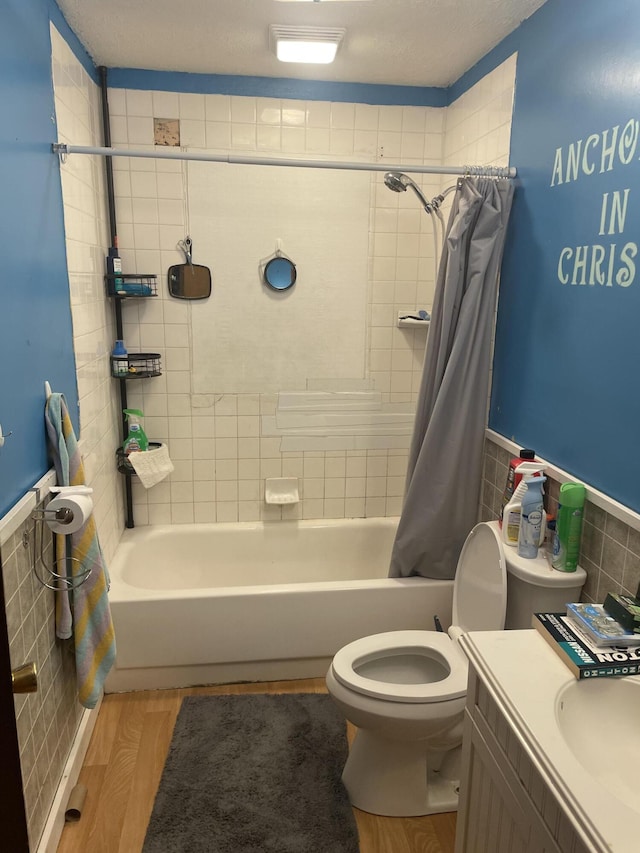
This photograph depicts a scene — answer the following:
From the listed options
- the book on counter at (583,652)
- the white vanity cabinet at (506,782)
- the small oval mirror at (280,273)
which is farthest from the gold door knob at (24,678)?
the small oval mirror at (280,273)

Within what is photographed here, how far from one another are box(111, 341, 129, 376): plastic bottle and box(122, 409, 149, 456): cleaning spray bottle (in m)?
0.24

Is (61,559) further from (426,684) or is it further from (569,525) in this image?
(569,525)

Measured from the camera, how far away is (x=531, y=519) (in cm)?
192

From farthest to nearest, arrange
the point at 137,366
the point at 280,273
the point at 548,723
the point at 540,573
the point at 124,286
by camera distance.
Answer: the point at 280,273, the point at 137,366, the point at 124,286, the point at 540,573, the point at 548,723

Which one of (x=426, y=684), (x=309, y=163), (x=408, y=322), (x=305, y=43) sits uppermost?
(x=305, y=43)

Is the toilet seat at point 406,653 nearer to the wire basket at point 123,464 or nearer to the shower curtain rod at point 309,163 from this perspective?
the wire basket at point 123,464

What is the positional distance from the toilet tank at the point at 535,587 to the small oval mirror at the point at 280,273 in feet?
5.39

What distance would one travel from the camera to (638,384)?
161cm

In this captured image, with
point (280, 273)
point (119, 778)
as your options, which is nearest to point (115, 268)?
point (280, 273)

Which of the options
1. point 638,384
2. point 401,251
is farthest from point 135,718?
point 401,251

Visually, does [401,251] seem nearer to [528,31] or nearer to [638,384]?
[528,31]

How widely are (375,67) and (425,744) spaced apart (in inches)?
103

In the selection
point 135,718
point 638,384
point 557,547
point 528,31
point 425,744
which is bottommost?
point 135,718

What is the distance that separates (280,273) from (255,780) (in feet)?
6.85
